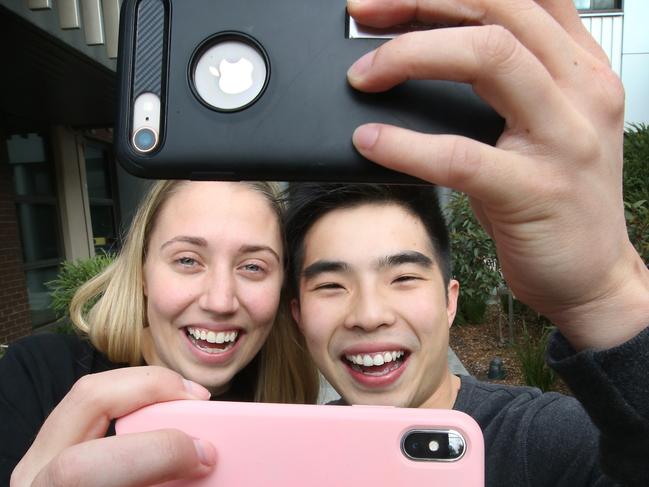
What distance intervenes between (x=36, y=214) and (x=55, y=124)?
1.40 metres

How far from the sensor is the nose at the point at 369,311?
1.36m

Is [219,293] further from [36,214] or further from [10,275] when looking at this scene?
[36,214]

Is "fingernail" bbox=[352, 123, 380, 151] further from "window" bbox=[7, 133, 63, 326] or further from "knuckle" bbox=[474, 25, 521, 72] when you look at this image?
"window" bbox=[7, 133, 63, 326]

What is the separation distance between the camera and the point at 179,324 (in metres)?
1.53

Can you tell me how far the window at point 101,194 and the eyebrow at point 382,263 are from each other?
25.7 ft

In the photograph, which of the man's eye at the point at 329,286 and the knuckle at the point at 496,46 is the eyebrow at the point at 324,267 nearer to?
the man's eye at the point at 329,286

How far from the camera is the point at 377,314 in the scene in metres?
1.37

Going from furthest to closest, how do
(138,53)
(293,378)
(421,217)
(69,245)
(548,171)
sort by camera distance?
(69,245), (293,378), (421,217), (138,53), (548,171)

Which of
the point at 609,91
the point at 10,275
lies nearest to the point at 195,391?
the point at 609,91

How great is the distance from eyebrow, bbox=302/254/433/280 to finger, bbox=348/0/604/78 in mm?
807

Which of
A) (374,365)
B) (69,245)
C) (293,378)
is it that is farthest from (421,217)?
(69,245)

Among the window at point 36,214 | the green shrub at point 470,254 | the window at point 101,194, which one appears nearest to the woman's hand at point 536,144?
the green shrub at point 470,254

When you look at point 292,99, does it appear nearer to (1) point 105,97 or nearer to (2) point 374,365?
(2) point 374,365

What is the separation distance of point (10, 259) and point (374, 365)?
625 cm
